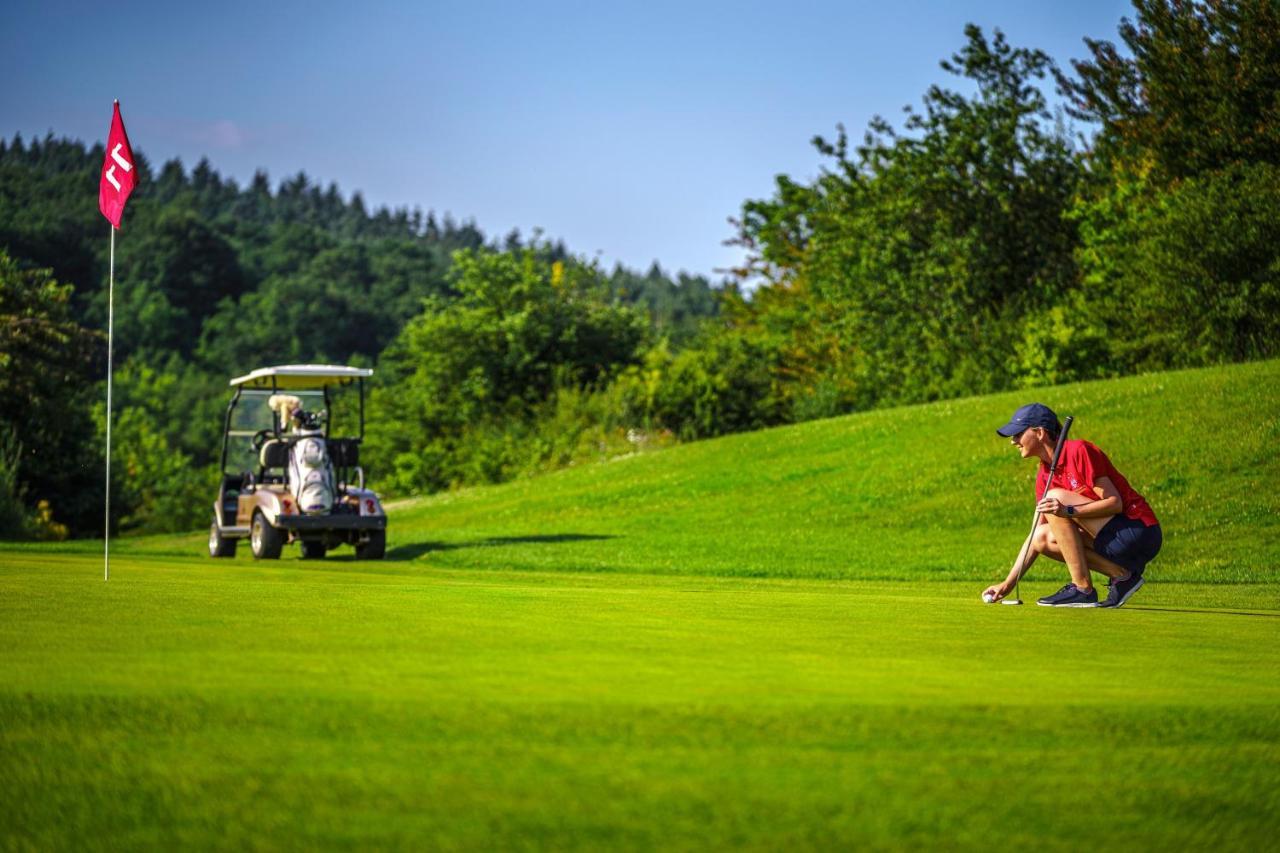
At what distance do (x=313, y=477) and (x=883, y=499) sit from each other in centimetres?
1036

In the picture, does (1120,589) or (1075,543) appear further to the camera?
(1120,589)

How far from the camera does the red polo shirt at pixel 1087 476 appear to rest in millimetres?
9891

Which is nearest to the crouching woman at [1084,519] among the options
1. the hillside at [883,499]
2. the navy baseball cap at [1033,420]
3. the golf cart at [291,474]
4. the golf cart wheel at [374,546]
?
the navy baseball cap at [1033,420]

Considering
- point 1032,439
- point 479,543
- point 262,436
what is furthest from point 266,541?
point 1032,439

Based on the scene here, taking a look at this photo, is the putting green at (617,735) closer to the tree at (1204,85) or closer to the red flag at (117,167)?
the red flag at (117,167)

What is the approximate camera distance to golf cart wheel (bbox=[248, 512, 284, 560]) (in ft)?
64.5

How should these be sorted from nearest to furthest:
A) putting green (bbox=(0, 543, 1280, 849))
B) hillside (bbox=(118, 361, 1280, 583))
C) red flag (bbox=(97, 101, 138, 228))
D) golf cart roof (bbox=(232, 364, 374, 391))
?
putting green (bbox=(0, 543, 1280, 849)), red flag (bbox=(97, 101, 138, 228)), golf cart roof (bbox=(232, 364, 374, 391)), hillside (bbox=(118, 361, 1280, 583))

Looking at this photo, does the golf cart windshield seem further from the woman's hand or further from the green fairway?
the woman's hand

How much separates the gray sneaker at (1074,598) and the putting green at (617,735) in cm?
211

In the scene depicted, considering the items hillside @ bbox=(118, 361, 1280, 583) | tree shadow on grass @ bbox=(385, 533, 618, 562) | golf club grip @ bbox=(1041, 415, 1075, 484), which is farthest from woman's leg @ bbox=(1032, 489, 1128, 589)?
tree shadow on grass @ bbox=(385, 533, 618, 562)

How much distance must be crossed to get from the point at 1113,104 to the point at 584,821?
39.5 meters

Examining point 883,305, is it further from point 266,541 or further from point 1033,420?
point 1033,420

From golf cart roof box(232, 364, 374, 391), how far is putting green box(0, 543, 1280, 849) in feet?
38.5

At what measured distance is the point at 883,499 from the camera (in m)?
25.5
